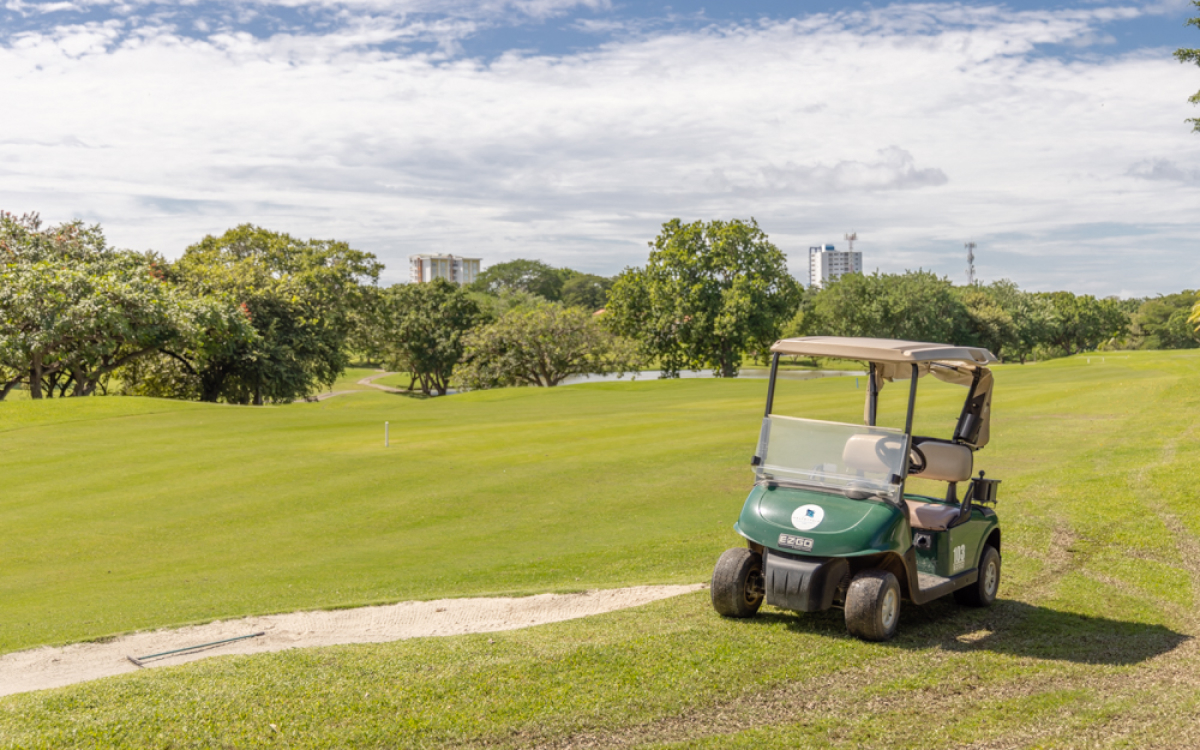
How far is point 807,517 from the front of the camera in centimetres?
727

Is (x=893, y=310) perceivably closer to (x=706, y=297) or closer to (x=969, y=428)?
(x=706, y=297)

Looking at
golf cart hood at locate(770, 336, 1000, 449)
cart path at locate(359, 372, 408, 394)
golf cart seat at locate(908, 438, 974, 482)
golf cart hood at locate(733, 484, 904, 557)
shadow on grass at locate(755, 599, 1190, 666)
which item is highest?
golf cart hood at locate(770, 336, 1000, 449)

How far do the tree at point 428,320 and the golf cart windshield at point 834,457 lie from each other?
58.5 metres

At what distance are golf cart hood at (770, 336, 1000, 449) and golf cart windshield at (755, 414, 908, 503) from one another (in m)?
0.64

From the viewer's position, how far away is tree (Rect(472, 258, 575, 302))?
129500 mm

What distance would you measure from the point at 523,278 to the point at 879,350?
126 meters

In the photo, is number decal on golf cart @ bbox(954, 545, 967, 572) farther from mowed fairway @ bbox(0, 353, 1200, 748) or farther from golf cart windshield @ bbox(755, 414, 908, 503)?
golf cart windshield @ bbox(755, 414, 908, 503)

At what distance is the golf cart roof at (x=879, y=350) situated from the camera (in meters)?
7.47

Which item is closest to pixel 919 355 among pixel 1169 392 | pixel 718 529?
pixel 718 529

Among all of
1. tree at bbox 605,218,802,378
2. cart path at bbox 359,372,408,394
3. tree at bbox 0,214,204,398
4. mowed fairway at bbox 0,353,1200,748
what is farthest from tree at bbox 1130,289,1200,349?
tree at bbox 0,214,204,398

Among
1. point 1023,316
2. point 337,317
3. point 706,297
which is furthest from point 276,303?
point 1023,316

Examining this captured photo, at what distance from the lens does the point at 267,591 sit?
1052 centimetres

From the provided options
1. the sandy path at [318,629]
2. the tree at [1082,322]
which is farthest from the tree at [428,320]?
the tree at [1082,322]

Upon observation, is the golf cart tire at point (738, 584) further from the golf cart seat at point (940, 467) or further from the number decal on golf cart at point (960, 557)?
the number decal on golf cart at point (960, 557)
